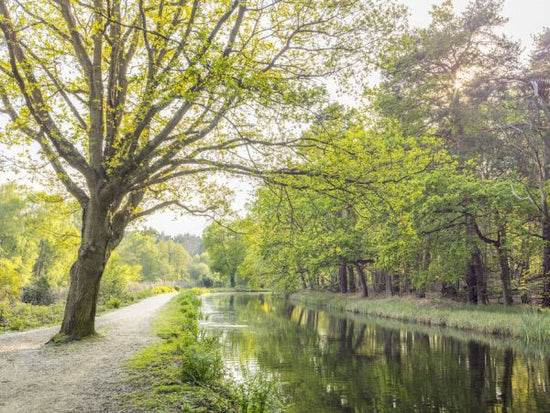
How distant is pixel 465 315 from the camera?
21.2 meters

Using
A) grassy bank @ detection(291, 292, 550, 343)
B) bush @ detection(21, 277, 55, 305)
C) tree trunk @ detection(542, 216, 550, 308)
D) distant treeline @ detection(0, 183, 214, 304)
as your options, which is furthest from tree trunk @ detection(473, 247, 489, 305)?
bush @ detection(21, 277, 55, 305)

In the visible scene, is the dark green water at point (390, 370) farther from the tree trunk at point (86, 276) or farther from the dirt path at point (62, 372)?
the tree trunk at point (86, 276)

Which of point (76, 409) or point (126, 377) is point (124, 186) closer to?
point (126, 377)

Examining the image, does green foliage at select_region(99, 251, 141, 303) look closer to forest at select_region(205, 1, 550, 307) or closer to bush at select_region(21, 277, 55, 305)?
bush at select_region(21, 277, 55, 305)

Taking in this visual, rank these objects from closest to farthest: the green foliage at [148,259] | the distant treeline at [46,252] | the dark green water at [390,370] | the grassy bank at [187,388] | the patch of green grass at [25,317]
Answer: the grassy bank at [187,388] < the dark green water at [390,370] < the patch of green grass at [25,317] < the distant treeline at [46,252] < the green foliage at [148,259]

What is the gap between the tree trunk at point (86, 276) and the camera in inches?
506

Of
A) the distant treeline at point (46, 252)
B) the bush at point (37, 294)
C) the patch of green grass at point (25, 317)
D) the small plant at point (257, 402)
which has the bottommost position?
the small plant at point (257, 402)

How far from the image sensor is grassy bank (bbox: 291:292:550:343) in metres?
17.0

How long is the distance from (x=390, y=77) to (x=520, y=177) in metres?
9.57

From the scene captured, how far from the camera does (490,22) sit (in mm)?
24625

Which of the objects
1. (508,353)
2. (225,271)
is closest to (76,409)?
(508,353)

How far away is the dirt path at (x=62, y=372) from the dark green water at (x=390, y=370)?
338cm

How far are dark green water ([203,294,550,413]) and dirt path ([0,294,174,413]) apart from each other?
3385 mm

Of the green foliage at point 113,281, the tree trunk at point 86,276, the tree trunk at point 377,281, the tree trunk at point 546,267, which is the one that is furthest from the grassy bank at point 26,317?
the tree trunk at point 377,281
